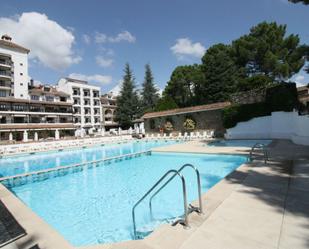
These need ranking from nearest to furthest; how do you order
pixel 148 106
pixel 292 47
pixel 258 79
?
pixel 258 79 → pixel 292 47 → pixel 148 106

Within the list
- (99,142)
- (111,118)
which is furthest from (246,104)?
(111,118)

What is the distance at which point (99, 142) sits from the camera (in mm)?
26094

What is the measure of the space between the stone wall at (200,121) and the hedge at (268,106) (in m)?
2.56

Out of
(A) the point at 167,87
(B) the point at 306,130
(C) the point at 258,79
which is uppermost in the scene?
(A) the point at 167,87

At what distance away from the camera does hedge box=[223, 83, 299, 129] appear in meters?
17.2

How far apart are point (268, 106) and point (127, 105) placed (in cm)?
3114

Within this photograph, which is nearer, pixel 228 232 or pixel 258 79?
pixel 228 232

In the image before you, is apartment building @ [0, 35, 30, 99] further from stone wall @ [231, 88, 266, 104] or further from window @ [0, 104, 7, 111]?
stone wall @ [231, 88, 266, 104]

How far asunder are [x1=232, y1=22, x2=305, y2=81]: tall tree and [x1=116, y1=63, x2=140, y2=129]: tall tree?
77.6ft

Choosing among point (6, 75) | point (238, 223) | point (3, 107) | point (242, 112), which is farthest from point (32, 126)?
point (238, 223)

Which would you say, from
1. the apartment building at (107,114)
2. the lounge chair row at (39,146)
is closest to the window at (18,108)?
the lounge chair row at (39,146)

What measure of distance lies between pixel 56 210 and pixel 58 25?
20.0 meters

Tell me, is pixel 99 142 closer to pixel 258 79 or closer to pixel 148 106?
pixel 258 79

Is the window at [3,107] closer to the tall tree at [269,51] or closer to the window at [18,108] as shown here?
the window at [18,108]
